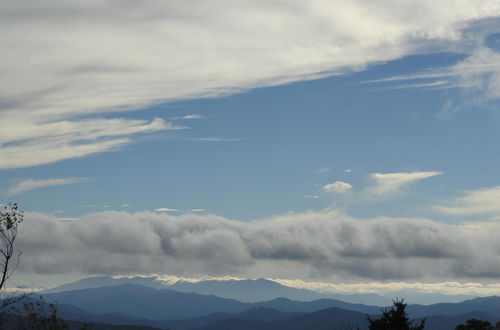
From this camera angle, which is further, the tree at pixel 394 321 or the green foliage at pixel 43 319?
the tree at pixel 394 321

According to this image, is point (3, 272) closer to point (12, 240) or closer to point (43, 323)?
point (12, 240)

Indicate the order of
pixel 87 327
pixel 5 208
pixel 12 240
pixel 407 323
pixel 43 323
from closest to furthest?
pixel 12 240 → pixel 5 208 → pixel 43 323 → pixel 87 327 → pixel 407 323

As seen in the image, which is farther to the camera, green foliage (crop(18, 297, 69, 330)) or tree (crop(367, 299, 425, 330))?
tree (crop(367, 299, 425, 330))

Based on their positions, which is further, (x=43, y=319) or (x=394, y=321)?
(x=394, y=321)

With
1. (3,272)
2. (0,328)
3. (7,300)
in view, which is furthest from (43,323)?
(3,272)

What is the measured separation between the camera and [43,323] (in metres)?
52.1

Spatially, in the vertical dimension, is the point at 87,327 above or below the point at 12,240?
below

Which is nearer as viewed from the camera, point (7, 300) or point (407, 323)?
point (7, 300)

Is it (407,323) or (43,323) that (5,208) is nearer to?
(43,323)

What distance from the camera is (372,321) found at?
74.8 metres

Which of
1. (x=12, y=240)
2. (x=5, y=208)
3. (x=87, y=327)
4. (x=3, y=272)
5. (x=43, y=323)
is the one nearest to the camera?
(x=3, y=272)

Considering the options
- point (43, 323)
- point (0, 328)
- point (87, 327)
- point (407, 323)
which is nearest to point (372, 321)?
point (407, 323)

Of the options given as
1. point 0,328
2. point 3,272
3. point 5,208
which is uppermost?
point 5,208

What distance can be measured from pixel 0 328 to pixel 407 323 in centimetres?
4689
